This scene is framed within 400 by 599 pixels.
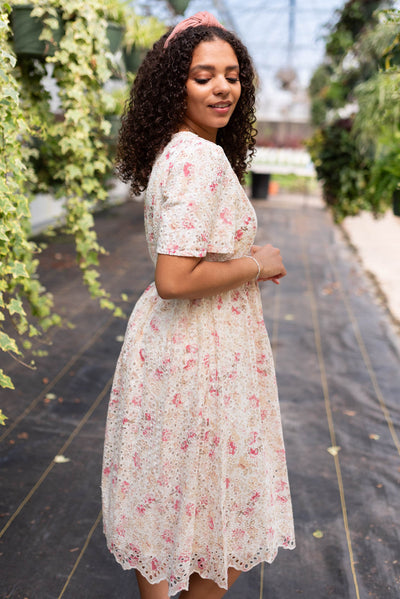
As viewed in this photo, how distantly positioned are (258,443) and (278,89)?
13.4 metres

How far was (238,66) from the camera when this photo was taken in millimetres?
1235

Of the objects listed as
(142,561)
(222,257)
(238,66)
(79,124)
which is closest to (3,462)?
(142,561)

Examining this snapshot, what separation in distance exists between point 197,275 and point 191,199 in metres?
0.15

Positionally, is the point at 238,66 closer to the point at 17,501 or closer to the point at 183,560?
the point at 183,560

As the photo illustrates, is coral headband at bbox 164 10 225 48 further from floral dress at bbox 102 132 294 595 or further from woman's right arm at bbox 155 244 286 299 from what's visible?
woman's right arm at bbox 155 244 286 299

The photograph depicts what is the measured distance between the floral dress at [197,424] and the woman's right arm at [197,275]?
1.3 inches

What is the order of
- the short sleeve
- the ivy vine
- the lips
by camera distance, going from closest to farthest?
1. the short sleeve
2. the lips
3. the ivy vine

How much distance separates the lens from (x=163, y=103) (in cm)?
121

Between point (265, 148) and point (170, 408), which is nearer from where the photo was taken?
point (170, 408)

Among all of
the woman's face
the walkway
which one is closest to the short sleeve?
the woman's face

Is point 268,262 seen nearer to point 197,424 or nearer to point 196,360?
point 196,360

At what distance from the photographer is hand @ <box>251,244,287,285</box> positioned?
130 cm

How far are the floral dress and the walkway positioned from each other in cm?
58

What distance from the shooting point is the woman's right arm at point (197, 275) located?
1109 mm
